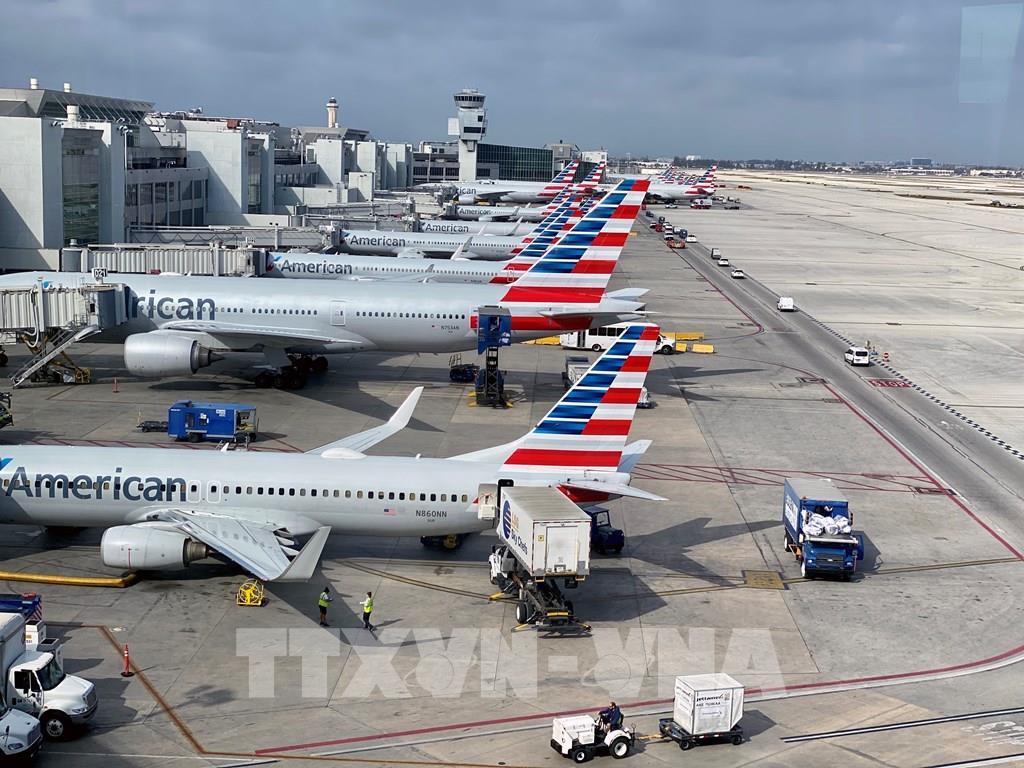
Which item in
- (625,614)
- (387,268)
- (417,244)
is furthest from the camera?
(417,244)

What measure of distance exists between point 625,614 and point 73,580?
1527 centimetres

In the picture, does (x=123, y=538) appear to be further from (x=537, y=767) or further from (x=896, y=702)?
(x=896, y=702)

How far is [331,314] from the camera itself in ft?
179

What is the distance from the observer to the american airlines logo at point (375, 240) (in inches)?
3952

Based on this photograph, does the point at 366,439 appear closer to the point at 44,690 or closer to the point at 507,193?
the point at 44,690

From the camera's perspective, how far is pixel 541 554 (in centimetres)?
2705

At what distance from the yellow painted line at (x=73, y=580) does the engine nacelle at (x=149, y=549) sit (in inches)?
36.1

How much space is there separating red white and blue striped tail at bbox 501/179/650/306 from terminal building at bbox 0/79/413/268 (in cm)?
3643

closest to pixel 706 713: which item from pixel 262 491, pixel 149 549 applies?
pixel 262 491

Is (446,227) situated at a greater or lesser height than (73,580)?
greater

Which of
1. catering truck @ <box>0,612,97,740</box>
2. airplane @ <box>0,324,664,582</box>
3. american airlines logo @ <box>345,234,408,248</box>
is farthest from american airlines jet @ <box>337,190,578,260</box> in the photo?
catering truck @ <box>0,612,97,740</box>

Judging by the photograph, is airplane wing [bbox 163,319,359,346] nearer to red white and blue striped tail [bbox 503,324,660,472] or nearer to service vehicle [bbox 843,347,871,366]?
red white and blue striped tail [bbox 503,324,660,472]

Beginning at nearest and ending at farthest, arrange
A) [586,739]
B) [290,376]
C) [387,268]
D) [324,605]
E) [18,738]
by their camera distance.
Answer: [18,738]
[586,739]
[324,605]
[290,376]
[387,268]

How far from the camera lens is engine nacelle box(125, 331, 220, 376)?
5047 centimetres
